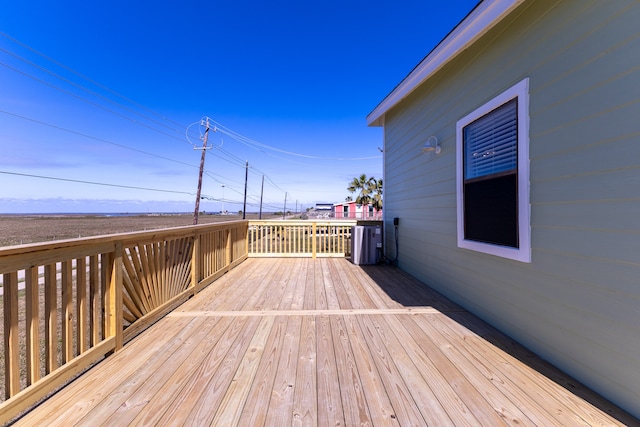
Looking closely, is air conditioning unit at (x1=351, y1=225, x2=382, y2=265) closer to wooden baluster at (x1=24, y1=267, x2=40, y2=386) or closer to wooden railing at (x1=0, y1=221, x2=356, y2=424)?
wooden railing at (x1=0, y1=221, x2=356, y2=424)

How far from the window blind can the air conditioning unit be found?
8.03 ft

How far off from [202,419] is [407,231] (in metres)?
3.65

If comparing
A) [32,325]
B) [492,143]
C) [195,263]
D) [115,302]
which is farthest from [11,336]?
[492,143]

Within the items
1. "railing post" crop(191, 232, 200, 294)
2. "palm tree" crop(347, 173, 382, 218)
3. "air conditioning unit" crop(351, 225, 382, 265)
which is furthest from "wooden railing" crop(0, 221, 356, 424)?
"palm tree" crop(347, 173, 382, 218)

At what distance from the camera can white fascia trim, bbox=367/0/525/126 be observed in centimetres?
191

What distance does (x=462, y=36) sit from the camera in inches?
91.7

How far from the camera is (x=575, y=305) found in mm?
1545

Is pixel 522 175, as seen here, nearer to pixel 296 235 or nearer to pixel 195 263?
pixel 195 263

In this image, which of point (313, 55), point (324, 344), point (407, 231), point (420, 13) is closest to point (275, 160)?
point (313, 55)

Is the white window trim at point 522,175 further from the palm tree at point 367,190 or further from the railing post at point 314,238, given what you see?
the palm tree at point 367,190

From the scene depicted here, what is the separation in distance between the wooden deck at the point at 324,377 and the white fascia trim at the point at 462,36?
2.53 m

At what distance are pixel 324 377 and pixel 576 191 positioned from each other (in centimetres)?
191

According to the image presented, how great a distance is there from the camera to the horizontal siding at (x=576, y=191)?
128 cm

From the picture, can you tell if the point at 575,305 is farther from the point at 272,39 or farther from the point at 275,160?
the point at 275,160
